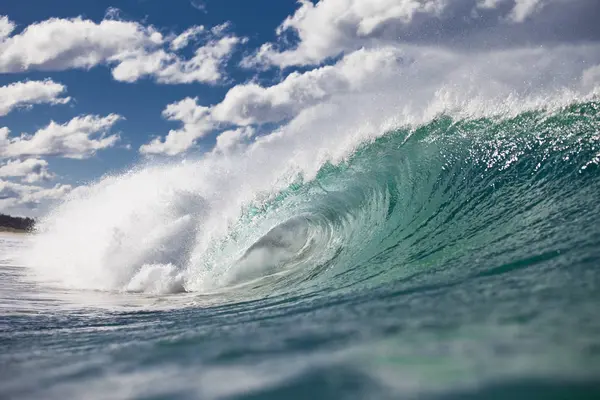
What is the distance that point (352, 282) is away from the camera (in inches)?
234

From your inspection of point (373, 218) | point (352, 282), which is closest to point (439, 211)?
point (373, 218)

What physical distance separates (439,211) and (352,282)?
313cm

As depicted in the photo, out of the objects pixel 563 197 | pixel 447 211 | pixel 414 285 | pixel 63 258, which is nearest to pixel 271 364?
pixel 414 285

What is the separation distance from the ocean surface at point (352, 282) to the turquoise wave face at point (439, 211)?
0.14ft

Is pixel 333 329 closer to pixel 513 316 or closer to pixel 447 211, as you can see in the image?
pixel 513 316

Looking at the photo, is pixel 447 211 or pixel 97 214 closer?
pixel 447 211

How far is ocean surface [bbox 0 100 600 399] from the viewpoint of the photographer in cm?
262

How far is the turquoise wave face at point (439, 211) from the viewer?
5371mm

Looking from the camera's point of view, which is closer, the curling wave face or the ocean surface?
the ocean surface

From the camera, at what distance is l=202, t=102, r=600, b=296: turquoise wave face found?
5371mm

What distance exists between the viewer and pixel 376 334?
10.4 feet

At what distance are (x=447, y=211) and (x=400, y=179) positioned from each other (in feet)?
8.58

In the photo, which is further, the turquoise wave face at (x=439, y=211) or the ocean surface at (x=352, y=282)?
the turquoise wave face at (x=439, y=211)

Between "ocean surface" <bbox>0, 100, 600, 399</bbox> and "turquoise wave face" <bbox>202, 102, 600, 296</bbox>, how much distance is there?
0.14 ft
